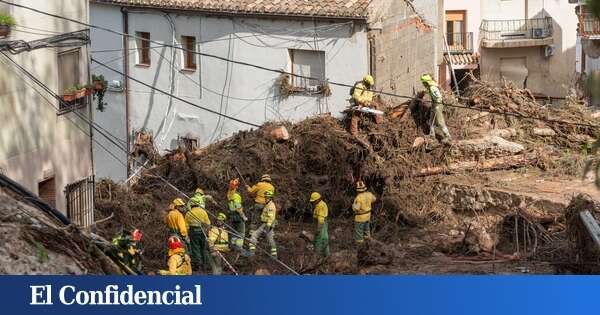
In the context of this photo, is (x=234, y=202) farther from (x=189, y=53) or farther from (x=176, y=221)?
(x=189, y=53)

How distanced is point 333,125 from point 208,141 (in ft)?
23.5

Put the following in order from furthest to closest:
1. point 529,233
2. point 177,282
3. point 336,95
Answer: point 336,95, point 529,233, point 177,282

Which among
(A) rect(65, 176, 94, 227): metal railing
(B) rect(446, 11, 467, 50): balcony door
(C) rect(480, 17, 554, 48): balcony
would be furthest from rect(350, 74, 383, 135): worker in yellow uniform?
(C) rect(480, 17, 554, 48): balcony

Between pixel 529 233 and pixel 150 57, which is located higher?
pixel 150 57

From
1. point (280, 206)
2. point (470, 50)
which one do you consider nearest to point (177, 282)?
point (280, 206)

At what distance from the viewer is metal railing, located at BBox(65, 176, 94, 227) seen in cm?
2416

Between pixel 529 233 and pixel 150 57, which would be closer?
pixel 529 233

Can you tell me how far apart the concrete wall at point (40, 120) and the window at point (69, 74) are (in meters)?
0.15

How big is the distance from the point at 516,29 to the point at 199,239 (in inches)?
1118

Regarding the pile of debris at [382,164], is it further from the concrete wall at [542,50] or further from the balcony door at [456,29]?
the concrete wall at [542,50]

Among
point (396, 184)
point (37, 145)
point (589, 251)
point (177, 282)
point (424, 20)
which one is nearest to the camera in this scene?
point (177, 282)

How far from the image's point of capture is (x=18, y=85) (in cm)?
2192

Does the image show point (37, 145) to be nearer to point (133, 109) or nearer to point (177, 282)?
point (177, 282)

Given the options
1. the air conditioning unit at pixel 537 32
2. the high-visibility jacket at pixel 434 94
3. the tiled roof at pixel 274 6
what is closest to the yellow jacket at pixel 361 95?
the high-visibility jacket at pixel 434 94
